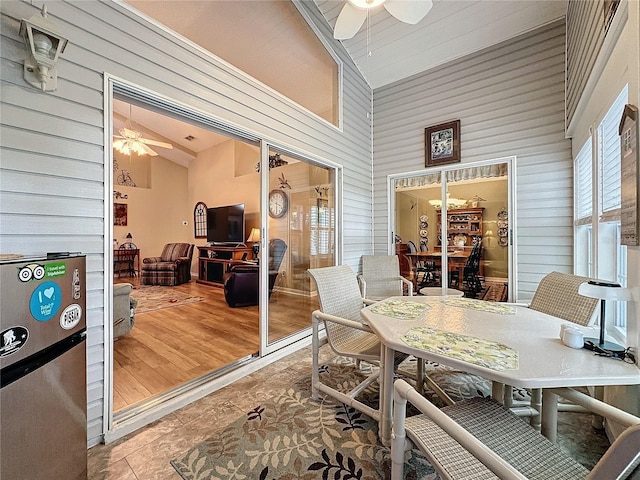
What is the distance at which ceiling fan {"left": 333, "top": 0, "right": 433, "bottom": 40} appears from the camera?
89.3 inches

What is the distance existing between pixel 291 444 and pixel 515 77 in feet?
15.0

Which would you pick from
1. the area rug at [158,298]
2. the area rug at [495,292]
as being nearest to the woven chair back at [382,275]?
the area rug at [495,292]

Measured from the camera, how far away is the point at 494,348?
3.91 ft

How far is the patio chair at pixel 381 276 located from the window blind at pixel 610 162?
2290 millimetres

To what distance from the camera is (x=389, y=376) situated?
1.46m

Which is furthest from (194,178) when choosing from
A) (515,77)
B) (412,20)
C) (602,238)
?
(602,238)

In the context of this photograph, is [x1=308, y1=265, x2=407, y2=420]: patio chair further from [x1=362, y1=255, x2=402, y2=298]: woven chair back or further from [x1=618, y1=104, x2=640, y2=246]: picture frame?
[x1=362, y1=255, x2=402, y2=298]: woven chair back

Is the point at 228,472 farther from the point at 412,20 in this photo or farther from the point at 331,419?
the point at 412,20

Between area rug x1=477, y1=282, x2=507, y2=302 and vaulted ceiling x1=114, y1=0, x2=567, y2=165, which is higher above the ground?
vaulted ceiling x1=114, y1=0, x2=567, y2=165

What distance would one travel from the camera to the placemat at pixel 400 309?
65.1 inches

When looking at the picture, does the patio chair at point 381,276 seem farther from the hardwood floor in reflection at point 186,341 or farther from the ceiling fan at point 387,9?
the ceiling fan at point 387,9

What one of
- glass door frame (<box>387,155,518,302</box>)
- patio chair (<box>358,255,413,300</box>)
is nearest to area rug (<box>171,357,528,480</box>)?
patio chair (<box>358,255,413,300</box>)

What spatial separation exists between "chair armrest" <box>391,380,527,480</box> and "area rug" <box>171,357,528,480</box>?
0.27 m

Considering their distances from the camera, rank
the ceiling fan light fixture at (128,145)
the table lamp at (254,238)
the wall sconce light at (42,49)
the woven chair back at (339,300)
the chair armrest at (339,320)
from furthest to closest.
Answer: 1. the table lamp at (254,238)
2. the ceiling fan light fixture at (128,145)
3. the woven chair back at (339,300)
4. the chair armrest at (339,320)
5. the wall sconce light at (42,49)
